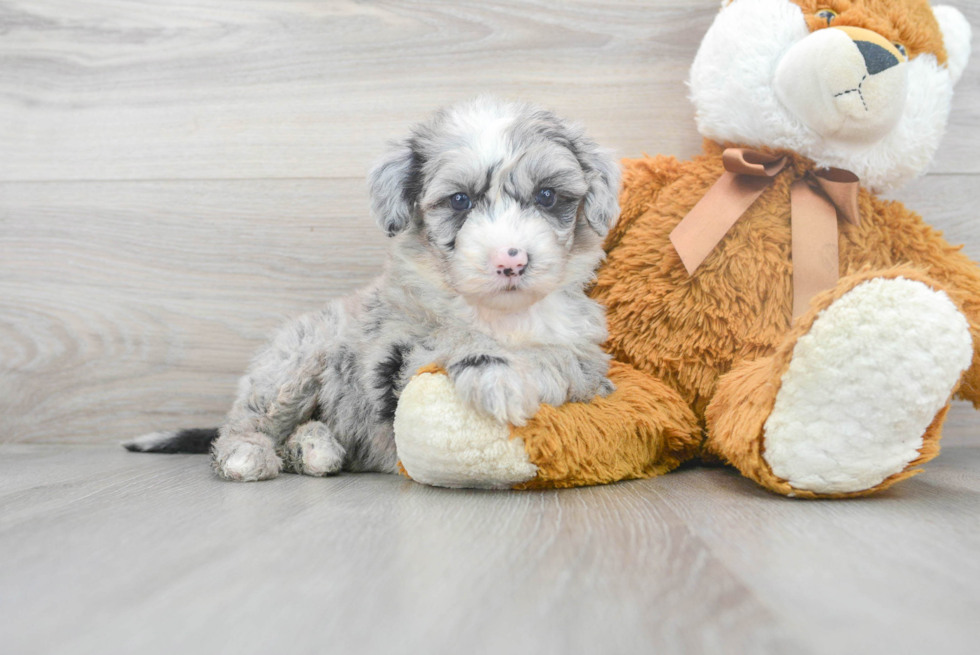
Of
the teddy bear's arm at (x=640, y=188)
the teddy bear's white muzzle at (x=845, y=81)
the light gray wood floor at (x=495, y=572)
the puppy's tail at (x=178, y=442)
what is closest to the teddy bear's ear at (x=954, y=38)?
the teddy bear's white muzzle at (x=845, y=81)

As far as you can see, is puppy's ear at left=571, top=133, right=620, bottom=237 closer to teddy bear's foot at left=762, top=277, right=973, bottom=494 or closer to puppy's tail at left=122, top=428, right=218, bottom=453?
teddy bear's foot at left=762, top=277, right=973, bottom=494

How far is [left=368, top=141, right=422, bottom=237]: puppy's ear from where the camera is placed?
5.26 feet

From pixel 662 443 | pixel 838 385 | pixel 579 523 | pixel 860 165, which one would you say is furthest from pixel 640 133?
pixel 579 523

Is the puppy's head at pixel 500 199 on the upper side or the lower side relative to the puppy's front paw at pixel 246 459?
upper

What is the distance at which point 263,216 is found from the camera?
88.9 inches

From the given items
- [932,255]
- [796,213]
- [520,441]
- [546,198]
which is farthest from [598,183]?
[932,255]

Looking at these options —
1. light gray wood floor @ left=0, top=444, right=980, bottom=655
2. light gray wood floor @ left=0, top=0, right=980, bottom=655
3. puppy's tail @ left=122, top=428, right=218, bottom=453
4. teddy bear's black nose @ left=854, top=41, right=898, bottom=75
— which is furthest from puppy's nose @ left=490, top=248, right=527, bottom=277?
puppy's tail @ left=122, top=428, right=218, bottom=453

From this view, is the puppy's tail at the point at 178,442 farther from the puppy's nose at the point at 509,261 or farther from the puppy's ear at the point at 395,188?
the puppy's nose at the point at 509,261

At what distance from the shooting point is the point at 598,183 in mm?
1624

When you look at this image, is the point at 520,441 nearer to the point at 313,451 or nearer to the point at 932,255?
the point at 313,451

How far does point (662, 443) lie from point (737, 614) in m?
0.83

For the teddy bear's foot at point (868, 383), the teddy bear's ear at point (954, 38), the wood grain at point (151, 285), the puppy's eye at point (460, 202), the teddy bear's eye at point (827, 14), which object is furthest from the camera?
the wood grain at point (151, 285)

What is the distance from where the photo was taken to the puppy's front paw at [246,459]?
66.4 inches

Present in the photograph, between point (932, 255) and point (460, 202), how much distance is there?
1.14 m
